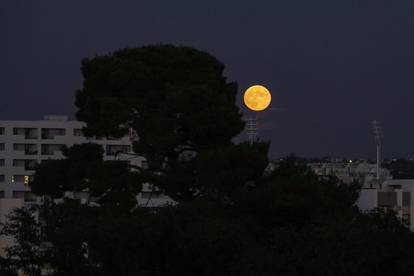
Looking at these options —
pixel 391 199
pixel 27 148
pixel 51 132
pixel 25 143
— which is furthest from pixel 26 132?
pixel 391 199

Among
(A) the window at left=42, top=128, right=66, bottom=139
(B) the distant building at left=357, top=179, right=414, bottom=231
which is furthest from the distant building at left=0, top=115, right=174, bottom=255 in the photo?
(B) the distant building at left=357, top=179, right=414, bottom=231

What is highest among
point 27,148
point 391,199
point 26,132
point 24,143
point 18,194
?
point 26,132

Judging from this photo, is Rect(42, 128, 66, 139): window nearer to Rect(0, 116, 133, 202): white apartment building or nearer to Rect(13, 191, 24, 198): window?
Rect(0, 116, 133, 202): white apartment building

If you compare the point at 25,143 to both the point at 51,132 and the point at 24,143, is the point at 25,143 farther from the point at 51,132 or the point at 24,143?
the point at 51,132

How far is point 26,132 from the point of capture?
2928 inches

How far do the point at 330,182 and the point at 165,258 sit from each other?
240 inches

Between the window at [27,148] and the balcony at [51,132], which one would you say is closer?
the balcony at [51,132]

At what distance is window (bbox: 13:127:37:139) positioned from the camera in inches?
2916

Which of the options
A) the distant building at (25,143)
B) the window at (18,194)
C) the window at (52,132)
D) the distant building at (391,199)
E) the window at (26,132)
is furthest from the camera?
the window at (26,132)

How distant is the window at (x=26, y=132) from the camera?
7406 centimetres

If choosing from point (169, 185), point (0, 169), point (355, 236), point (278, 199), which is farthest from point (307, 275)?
point (0, 169)

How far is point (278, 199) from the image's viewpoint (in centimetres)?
2167

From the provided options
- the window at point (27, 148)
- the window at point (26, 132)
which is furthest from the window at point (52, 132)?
the window at point (27, 148)

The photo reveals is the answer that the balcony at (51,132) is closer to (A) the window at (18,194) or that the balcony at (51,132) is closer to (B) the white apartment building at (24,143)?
(B) the white apartment building at (24,143)
